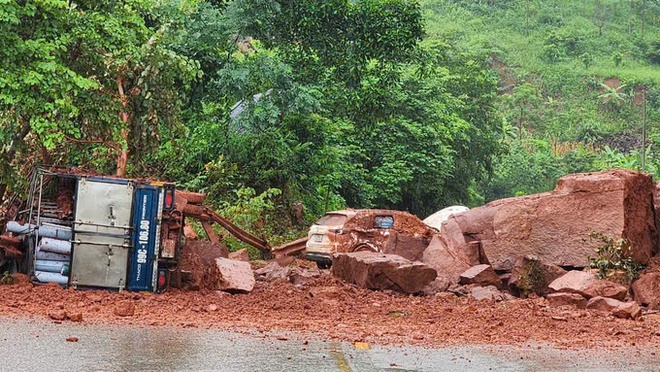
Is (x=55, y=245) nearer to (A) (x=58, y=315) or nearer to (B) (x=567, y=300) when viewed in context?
(A) (x=58, y=315)

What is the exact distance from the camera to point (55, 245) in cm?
1655

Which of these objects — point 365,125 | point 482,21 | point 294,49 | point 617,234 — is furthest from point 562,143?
point 617,234

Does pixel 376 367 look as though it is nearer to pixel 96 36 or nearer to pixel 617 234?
pixel 96 36

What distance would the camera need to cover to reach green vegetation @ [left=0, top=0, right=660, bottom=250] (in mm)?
18125

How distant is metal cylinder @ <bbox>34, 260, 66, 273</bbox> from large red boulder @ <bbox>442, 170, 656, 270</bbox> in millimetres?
8580

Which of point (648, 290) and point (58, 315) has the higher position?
point (648, 290)

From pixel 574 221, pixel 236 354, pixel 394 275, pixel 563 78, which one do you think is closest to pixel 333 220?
pixel 394 275

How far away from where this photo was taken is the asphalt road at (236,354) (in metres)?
9.98

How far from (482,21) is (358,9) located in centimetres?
7440

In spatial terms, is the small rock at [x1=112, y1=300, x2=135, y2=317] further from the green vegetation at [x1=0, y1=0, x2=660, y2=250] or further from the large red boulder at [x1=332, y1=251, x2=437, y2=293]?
the large red boulder at [x1=332, y1=251, x2=437, y2=293]

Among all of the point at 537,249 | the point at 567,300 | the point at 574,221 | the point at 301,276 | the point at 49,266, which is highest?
the point at 574,221

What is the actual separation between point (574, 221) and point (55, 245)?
9.91 metres

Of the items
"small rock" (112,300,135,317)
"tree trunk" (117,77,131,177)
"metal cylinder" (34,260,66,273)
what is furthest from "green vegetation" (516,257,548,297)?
"metal cylinder" (34,260,66,273)

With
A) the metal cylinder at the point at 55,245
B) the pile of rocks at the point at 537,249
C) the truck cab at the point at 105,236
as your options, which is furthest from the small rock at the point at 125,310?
the pile of rocks at the point at 537,249
